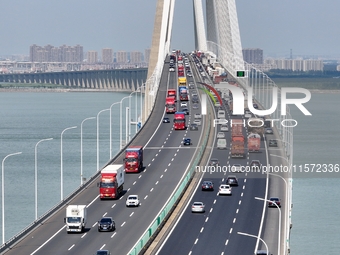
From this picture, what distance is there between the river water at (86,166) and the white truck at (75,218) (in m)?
11.0

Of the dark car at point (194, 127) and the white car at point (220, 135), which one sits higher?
the dark car at point (194, 127)

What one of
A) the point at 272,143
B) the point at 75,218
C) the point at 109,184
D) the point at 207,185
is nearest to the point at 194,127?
the point at 272,143

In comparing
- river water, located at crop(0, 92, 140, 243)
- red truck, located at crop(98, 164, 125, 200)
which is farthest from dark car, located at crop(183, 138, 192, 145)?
red truck, located at crop(98, 164, 125, 200)

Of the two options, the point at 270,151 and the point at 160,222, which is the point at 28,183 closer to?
the point at 270,151

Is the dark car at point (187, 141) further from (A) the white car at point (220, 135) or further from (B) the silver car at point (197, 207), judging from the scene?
(B) the silver car at point (197, 207)

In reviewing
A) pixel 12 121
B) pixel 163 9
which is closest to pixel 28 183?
pixel 163 9

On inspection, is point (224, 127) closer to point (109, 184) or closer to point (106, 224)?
point (109, 184)

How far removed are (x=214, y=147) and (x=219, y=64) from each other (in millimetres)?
74390

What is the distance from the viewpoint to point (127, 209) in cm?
4050

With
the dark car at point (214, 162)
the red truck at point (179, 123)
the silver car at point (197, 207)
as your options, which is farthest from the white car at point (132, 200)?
the red truck at point (179, 123)

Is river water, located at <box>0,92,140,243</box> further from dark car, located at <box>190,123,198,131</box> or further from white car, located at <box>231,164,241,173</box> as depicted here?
white car, located at <box>231,164,241,173</box>

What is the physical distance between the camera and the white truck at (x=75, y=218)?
3478 cm

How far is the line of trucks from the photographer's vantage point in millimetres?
34844

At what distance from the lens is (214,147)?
59344 millimetres
